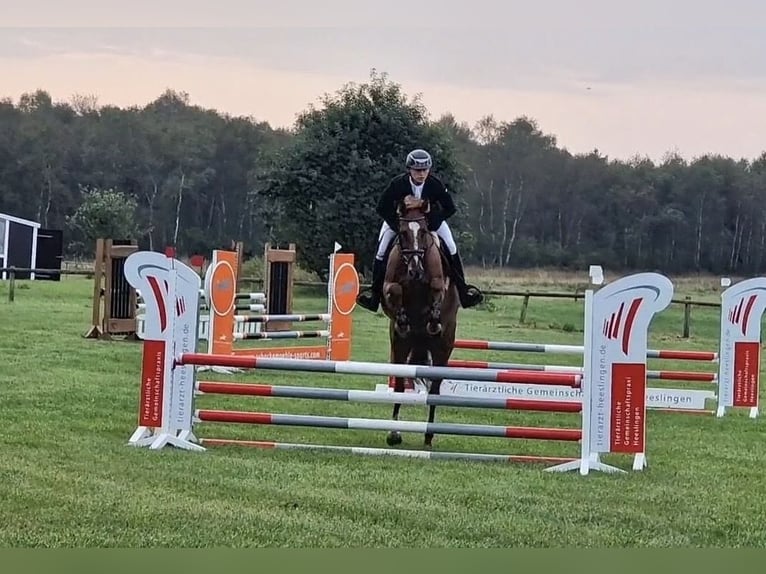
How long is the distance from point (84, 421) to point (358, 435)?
1.81 metres

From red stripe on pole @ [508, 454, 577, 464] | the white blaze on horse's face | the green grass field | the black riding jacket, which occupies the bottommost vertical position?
the green grass field

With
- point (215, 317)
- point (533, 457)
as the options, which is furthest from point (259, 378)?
point (533, 457)

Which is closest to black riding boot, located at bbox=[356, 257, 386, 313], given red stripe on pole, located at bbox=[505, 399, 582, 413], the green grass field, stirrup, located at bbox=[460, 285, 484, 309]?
stirrup, located at bbox=[460, 285, 484, 309]

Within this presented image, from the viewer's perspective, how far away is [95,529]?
3.60 metres

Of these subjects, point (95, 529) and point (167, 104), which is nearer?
point (95, 529)

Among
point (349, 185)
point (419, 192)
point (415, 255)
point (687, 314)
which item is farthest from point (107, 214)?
point (415, 255)

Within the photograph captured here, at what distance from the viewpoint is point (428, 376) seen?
5250 millimetres

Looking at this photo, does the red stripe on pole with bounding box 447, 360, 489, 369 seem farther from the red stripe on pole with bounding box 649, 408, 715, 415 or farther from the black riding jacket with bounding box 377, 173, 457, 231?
the black riding jacket with bounding box 377, 173, 457, 231

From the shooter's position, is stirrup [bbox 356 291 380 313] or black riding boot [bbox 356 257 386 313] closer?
black riding boot [bbox 356 257 386 313]

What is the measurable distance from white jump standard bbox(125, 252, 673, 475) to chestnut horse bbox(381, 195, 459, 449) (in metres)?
0.56

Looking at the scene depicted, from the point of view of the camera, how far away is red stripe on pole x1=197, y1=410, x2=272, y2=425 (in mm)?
5398

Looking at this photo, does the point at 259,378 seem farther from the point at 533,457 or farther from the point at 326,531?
the point at 326,531

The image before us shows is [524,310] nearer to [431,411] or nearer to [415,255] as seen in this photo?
[431,411]

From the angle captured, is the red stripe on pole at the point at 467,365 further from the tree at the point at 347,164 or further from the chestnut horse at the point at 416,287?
the tree at the point at 347,164
